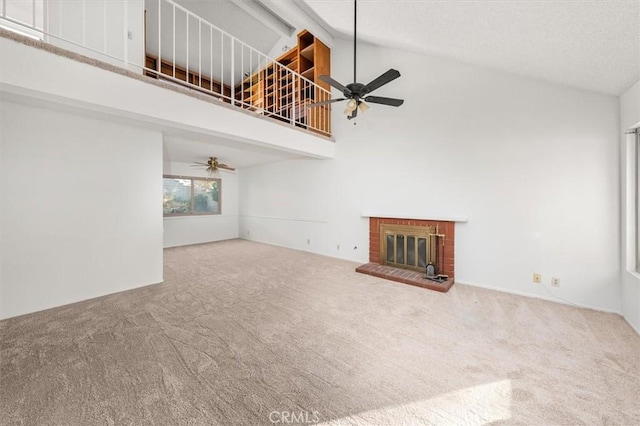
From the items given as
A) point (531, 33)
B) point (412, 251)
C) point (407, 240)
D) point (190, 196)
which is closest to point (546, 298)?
point (412, 251)

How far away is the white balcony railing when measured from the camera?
282cm

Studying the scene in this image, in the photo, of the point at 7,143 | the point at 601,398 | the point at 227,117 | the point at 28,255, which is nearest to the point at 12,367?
the point at 28,255

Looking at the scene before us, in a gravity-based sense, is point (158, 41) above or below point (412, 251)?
above

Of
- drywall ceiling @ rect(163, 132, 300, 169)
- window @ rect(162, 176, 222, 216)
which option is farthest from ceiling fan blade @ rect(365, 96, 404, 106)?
window @ rect(162, 176, 222, 216)

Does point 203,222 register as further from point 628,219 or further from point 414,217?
point 628,219

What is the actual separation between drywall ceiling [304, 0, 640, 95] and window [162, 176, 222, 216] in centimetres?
525

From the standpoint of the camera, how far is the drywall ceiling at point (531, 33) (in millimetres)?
1673

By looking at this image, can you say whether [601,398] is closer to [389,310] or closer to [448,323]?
[448,323]

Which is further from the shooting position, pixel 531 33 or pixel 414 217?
pixel 414 217

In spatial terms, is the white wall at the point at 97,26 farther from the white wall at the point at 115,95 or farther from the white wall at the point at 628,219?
the white wall at the point at 628,219

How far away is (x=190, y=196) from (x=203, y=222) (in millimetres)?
786

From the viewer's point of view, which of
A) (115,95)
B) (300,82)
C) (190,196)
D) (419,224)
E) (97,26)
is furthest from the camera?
(190,196)

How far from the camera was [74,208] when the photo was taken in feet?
9.47

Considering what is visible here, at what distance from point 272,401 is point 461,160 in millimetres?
3764
